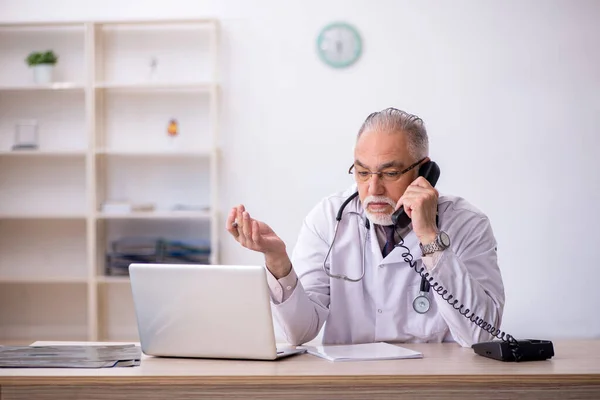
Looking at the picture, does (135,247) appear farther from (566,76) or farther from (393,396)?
(393,396)

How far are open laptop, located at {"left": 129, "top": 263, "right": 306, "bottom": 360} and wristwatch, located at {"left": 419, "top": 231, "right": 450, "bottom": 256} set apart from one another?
504mm

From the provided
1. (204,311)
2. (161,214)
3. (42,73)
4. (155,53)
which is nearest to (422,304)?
(204,311)

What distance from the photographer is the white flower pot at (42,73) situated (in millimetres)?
4980

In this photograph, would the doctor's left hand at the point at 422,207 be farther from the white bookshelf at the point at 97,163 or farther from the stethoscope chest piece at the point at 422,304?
the white bookshelf at the point at 97,163

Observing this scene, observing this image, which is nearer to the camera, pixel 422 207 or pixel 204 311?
pixel 204 311

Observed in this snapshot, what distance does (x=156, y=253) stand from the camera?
4.89 meters

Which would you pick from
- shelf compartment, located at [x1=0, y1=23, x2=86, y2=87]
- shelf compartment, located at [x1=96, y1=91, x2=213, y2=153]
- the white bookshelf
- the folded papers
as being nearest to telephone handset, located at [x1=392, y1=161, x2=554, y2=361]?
the folded papers

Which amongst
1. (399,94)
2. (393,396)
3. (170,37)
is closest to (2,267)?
(170,37)

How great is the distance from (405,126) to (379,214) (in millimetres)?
282

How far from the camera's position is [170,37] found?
5.12 metres

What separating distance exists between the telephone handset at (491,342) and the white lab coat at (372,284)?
0.11 feet

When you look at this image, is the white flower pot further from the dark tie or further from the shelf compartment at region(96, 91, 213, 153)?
the dark tie

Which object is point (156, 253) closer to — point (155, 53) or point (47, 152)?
point (47, 152)

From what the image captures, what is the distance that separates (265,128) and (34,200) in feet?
5.07
